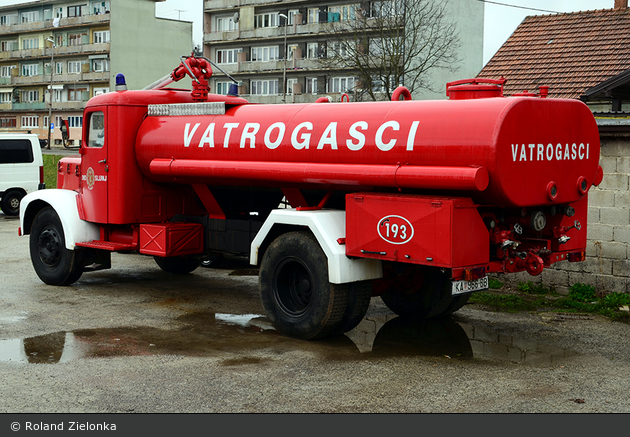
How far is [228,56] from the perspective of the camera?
73.2 meters

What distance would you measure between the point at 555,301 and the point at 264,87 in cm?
6124

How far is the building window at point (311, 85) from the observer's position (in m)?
64.8

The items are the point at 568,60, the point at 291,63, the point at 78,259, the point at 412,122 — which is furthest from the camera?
the point at 291,63

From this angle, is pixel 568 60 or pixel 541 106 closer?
pixel 541 106

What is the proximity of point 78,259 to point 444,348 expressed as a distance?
582 centimetres

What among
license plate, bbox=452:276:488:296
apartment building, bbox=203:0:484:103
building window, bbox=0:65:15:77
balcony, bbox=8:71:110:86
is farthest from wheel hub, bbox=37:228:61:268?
building window, bbox=0:65:15:77

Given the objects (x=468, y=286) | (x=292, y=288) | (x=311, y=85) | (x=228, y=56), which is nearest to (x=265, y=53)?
(x=228, y=56)

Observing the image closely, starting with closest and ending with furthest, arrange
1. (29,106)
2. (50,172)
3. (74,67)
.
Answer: (50,172) → (74,67) → (29,106)

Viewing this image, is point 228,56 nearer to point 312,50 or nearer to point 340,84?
point 312,50

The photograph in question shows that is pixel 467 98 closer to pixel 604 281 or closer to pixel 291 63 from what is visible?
pixel 604 281

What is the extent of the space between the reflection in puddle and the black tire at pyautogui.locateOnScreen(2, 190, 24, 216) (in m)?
14.9

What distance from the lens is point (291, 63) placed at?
2613 inches

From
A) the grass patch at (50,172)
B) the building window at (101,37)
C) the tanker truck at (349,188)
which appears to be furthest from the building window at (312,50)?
the tanker truck at (349,188)

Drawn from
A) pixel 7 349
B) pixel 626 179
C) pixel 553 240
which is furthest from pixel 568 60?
pixel 7 349
